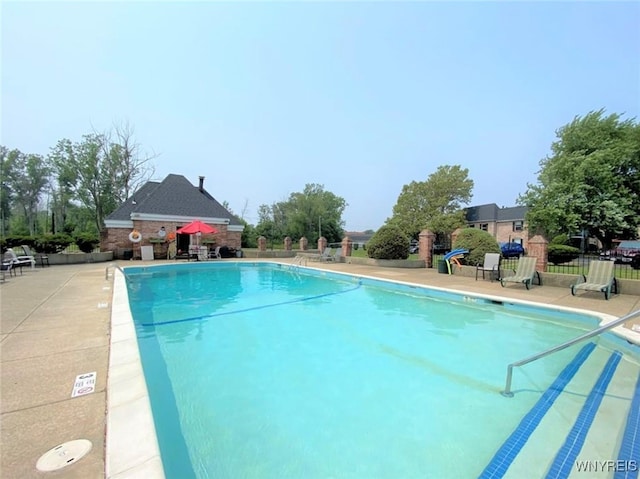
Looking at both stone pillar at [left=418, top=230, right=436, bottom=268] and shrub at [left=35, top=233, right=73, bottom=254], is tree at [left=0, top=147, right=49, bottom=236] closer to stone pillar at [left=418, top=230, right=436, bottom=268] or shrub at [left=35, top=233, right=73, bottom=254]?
shrub at [left=35, top=233, right=73, bottom=254]

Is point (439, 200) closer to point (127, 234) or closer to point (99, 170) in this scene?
point (127, 234)

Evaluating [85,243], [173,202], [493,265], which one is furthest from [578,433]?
[85,243]

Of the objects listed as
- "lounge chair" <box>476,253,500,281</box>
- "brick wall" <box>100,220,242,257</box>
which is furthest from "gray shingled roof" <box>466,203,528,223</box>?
"brick wall" <box>100,220,242,257</box>

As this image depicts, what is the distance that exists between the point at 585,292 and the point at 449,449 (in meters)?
8.02

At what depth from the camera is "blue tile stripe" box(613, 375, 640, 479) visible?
227cm

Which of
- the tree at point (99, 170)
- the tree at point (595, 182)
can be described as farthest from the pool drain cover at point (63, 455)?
the tree at point (99, 170)

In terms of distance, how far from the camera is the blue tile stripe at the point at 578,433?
243cm

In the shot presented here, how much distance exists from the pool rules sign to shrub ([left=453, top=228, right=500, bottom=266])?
39.6 feet

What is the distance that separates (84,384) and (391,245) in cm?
1344

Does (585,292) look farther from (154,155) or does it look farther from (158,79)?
(154,155)

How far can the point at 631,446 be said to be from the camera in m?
2.57

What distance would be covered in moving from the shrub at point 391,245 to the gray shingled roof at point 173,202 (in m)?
11.1

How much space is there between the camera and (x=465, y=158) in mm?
31594

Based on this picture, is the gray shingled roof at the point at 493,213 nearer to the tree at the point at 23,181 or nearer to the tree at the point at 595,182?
the tree at the point at 595,182
